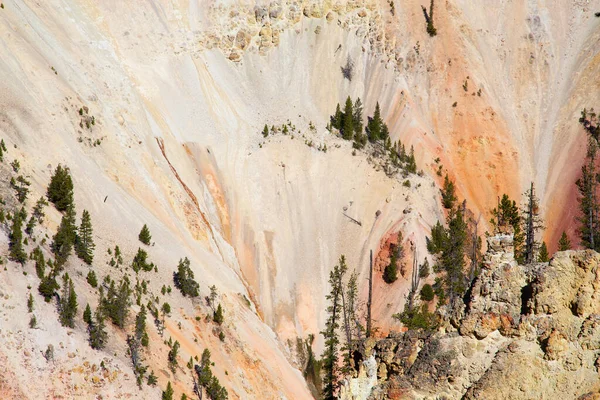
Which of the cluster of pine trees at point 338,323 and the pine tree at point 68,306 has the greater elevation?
the cluster of pine trees at point 338,323

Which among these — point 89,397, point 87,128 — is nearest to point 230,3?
point 87,128

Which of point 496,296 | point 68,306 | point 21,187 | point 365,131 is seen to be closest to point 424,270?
point 365,131

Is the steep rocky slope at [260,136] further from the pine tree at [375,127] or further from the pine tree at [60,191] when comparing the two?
the pine tree at [375,127]

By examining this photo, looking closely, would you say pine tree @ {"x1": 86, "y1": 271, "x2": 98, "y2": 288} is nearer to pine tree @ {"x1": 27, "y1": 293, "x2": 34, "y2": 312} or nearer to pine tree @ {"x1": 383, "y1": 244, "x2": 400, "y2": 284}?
pine tree @ {"x1": 27, "y1": 293, "x2": 34, "y2": 312}

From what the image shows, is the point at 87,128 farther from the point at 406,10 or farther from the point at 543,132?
the point at 543,132

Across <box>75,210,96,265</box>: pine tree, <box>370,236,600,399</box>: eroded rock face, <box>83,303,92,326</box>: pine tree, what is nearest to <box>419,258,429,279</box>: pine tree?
<box>75,210,96,265</box>: pine tree

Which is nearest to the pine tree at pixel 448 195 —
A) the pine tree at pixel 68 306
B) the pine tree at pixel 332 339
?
the pine tree at pixel 332 339
